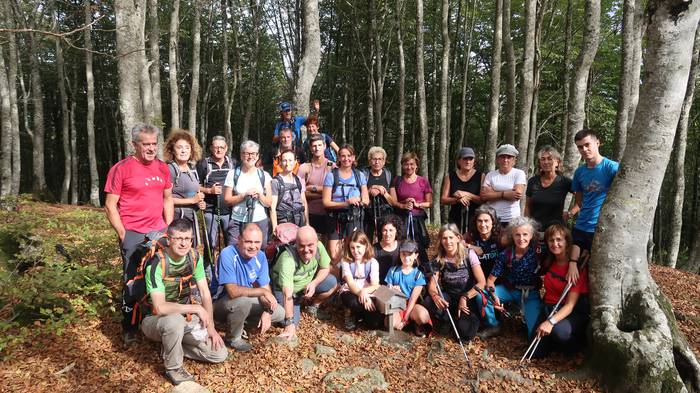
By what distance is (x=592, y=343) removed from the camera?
4262 millimetres

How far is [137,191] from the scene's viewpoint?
4273 mm

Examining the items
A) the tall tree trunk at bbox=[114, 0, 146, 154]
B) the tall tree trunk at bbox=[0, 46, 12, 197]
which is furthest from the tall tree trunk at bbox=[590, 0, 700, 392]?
the tall tree trunk at bbox=[0, 46, 12, 197]

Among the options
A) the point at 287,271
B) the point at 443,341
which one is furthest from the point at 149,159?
the point at 443,341

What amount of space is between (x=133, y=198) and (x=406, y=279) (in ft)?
11.1

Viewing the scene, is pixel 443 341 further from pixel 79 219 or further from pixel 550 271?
pixel 79 219

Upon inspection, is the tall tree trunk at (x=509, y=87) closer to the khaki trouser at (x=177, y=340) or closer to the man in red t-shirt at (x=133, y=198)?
the man in red t-shirt at (x=133, y=198)

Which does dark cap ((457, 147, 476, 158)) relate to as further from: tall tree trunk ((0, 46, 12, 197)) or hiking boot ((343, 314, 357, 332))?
tall tree trunk ((0, 46, 12, 197))

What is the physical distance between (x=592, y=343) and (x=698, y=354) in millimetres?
1753

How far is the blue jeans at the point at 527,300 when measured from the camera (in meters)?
4.80

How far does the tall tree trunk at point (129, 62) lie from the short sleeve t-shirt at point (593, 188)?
6.22m

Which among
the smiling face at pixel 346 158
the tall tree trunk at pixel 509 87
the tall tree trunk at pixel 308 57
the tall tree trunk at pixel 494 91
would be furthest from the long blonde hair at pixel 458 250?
the tall tree trunk at pixel 509 87

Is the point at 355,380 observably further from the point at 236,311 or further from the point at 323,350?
the point at 236,311

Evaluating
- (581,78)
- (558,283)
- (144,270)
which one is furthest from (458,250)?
(581,78)

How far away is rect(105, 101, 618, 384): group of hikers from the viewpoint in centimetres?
415
